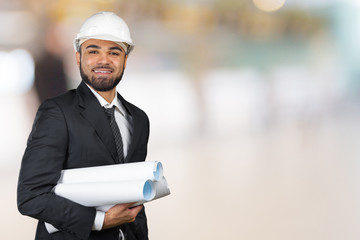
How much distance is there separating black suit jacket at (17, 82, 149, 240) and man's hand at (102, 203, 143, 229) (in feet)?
0.14

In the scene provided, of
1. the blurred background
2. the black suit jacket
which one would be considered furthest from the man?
the blurred background

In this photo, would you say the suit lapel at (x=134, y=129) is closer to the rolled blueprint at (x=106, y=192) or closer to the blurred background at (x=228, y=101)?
the rolled blueprint at (x=106, y=192)

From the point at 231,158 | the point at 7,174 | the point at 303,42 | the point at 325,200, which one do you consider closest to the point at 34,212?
the point at 325,200

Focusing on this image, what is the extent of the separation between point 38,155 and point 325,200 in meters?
4.18

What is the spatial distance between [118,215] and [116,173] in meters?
0.12

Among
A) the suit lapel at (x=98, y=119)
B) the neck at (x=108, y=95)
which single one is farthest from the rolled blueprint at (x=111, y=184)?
the neck at (x=108, y=95)

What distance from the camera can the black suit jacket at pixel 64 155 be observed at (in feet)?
4.24

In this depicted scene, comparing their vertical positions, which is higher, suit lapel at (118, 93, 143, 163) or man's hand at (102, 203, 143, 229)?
suit lapel at (118, 93, 143, 163)

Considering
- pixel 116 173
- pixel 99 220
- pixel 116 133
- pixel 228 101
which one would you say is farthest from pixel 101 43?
pixel 228 101

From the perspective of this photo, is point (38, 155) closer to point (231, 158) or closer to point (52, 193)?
point (52, 193)

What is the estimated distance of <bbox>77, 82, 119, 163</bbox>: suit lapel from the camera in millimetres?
1396

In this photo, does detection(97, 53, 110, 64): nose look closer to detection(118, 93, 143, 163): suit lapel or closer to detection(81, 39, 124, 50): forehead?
detection(81, 39, 124, 50): forehead

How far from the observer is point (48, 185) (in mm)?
1302

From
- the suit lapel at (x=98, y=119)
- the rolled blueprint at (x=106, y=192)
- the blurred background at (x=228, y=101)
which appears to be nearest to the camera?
the rolled blueprint at (x=106, y=192)
